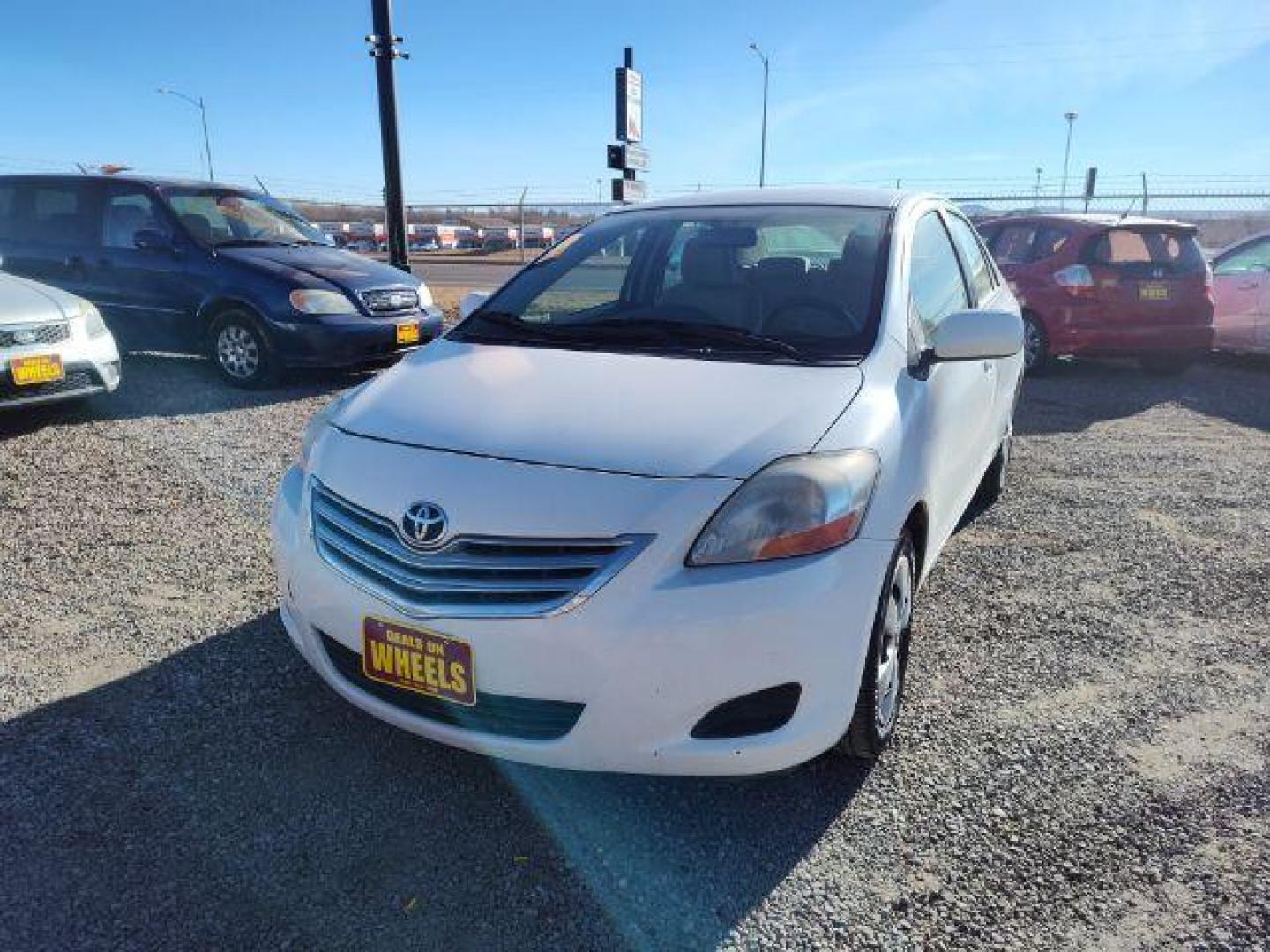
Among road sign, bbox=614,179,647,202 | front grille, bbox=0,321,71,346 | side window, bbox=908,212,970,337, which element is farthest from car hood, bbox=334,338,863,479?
road sign, bbox=614,179,647,202

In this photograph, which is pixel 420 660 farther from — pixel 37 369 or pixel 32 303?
pixel 32 303

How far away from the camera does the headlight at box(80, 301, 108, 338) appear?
6.16 metres

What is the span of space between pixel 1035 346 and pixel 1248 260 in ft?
8.96

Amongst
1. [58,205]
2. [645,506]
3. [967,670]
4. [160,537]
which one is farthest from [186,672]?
[58,205]

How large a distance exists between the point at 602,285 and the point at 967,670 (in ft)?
6.40

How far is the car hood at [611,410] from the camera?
229 centimetres

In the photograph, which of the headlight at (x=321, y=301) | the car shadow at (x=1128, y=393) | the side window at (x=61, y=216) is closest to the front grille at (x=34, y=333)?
the headlight at (x=321, y=301)

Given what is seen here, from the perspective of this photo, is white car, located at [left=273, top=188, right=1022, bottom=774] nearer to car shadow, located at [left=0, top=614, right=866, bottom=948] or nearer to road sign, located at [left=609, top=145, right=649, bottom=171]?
car shadow, located at [left=0, top=614, right=866, bottom=948]

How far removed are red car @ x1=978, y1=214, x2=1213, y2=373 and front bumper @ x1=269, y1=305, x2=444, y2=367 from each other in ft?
18.2

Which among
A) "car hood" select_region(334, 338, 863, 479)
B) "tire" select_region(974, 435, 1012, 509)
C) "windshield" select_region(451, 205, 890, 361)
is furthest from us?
"tire" select_region(974, 435, 1012, 509)

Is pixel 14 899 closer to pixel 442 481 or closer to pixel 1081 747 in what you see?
pixel 442 481

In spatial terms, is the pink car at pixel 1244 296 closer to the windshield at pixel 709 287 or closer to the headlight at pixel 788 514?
the windshield at pixel 709 287

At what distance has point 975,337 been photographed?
9.46 feet

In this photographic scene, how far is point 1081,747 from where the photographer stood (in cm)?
273
